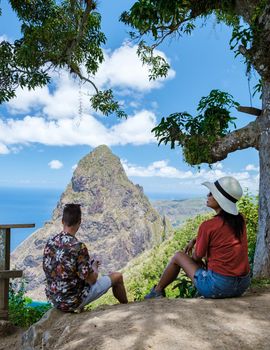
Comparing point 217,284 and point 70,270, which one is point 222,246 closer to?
point 217,284

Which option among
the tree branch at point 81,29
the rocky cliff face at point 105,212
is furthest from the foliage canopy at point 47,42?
the rocky cliff face at point 105,212

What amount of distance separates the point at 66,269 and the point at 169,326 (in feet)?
4.80

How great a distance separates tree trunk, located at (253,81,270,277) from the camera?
6895 mm

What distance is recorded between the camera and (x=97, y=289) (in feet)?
16.6

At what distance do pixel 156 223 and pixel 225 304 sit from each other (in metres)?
170

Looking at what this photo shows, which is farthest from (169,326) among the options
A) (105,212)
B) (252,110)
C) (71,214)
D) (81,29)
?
(105,212)

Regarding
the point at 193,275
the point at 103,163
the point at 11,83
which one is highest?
the point at 103,163

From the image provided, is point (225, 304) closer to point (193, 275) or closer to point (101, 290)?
point (193, 275)

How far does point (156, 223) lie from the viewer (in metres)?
173

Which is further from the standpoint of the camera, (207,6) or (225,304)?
(207,6)

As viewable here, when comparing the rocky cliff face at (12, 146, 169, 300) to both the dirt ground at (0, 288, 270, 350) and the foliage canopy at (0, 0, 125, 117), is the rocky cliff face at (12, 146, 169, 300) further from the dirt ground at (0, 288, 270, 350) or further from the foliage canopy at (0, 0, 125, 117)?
the dirt ground at (0, 288, 270, 350)

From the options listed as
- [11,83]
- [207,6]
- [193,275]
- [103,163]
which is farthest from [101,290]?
[103,163]

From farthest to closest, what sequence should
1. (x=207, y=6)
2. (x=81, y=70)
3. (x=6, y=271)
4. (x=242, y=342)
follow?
1. (x=81, y=70)
2. (x=207, y=6)
3. (x=6, y=271)
4. (x=242, y=342)

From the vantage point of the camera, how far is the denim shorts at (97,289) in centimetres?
501
